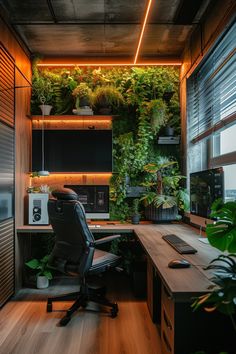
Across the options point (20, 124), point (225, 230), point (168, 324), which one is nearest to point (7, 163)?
point (20, 124)

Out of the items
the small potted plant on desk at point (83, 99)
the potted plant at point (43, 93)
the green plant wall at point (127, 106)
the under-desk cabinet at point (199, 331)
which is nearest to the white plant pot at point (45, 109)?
the potted plant at point (43, 93)

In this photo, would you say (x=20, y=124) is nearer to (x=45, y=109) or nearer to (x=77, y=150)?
(x=45, y=109)

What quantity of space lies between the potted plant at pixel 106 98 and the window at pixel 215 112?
0.88 m

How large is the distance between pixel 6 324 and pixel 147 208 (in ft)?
6.38

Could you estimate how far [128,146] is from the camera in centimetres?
409

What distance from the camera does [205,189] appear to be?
2525 millimetres

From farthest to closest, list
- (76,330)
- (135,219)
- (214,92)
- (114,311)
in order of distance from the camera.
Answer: (135,219) → (214,92) → (114,311) → (76,330)

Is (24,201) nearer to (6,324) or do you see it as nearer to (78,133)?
(78,133)

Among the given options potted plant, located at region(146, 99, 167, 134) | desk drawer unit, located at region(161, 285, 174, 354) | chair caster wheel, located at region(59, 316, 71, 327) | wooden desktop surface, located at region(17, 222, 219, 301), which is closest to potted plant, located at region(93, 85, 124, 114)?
potted plant, located at region(146, 99, 167, 134)

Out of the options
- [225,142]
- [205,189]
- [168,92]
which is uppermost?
[168,92]

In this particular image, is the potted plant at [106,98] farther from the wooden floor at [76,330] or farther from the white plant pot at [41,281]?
the wooden floor at [76,330]

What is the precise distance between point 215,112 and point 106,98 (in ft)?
4.85

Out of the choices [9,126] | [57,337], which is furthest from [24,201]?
[57,337]

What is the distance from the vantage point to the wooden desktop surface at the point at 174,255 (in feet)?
4.77
